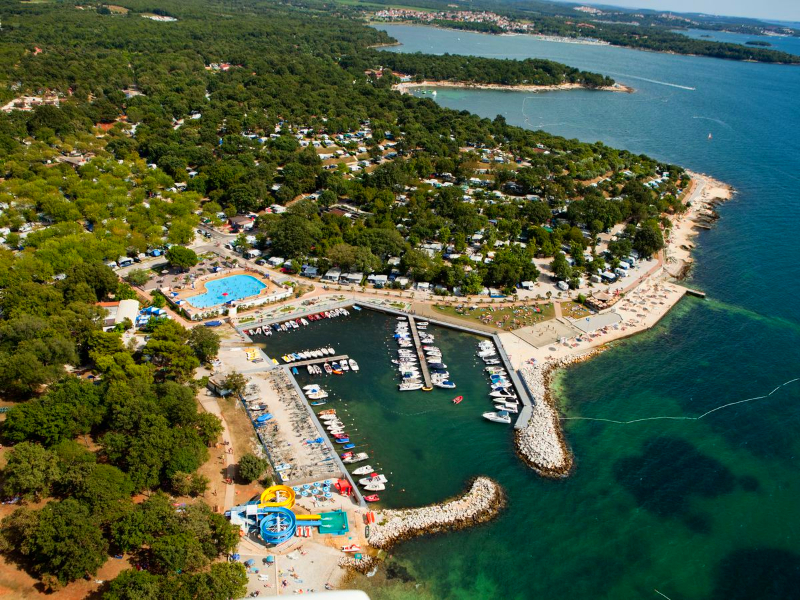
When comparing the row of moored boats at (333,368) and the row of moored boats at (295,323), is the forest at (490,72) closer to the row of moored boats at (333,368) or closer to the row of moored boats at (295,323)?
the row of moored boats at (295,323)

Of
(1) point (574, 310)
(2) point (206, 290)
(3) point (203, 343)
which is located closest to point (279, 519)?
(3) point (203, 343)

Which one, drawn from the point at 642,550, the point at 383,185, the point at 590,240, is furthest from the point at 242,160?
the point at 642,550

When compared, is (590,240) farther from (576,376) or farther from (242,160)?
(242,160)

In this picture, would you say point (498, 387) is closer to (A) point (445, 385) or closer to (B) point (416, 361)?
(A) point (445, 385)

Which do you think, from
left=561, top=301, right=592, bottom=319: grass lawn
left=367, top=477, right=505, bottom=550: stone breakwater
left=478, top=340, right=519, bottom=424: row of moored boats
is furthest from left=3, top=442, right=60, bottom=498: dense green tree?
left=561, top=301, right=592, bottom=319: grass lawn

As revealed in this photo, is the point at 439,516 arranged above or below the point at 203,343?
below

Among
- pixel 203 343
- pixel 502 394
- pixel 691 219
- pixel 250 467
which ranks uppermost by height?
pixel 691 219

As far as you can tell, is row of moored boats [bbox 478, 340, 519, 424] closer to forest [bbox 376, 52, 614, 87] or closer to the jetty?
the jetty

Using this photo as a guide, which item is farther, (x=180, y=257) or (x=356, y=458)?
(x=180, y=257)
